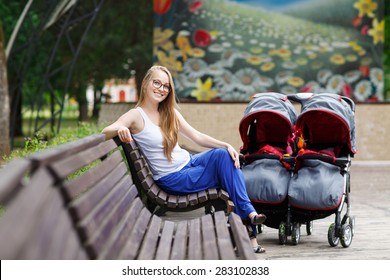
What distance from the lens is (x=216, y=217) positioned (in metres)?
5.77

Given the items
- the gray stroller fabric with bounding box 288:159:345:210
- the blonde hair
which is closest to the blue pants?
the blonde hair

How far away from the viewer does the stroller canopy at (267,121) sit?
7.55m

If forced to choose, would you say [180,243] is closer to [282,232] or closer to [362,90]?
[282,232]

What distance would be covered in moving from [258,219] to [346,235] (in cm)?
97

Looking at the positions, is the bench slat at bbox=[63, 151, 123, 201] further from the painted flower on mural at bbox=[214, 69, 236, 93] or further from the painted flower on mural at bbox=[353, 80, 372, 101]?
the painted flower on mural at bbox=[353, 80, 372, 101]

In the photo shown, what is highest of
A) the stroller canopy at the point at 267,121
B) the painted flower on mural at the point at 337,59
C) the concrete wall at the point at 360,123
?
the stroller canopy at the point at 267,121

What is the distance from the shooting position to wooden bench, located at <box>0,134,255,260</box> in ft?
8.47

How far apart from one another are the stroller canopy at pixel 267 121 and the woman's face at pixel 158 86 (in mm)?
991

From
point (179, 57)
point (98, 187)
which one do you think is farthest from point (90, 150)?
point (179, 57)

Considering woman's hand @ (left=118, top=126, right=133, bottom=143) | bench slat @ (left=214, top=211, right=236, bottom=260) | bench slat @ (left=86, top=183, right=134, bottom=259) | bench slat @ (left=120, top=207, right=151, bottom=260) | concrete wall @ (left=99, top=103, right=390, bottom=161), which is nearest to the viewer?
bench slat @ (left=86, top=183, right=134, bottom=259)

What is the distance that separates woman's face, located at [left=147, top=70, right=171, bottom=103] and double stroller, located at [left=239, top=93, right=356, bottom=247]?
999 mm

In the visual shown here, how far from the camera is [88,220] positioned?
3.54m

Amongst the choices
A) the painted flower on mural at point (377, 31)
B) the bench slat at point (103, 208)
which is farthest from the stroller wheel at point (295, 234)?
the painted flower on mural at point (377, 31)

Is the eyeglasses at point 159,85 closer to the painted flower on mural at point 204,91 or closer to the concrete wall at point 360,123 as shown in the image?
the concrete wall at point 360,123
